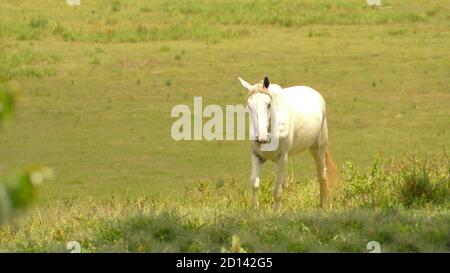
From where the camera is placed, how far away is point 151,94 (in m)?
18.2

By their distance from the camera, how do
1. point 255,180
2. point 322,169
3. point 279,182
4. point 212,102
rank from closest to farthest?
point 255,180, point 279,182, point 322,169, point 212,102

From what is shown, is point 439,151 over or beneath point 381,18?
beneath

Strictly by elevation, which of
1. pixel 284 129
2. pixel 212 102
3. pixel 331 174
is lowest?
pixel 331 174

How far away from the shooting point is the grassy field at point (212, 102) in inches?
250

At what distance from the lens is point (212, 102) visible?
57.6ft

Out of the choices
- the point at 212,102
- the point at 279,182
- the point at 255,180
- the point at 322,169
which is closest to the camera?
the point at 255,180

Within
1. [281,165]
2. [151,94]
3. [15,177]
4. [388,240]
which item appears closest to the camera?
[15,177]

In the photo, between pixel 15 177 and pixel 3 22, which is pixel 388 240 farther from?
pixel 3 22

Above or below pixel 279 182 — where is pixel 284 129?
above

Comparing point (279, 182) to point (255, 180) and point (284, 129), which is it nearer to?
point (255, 180)

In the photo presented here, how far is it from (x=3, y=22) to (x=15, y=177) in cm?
2205

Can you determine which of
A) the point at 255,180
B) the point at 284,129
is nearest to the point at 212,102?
the point at 284,129

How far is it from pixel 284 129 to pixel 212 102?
9723 millimetres
